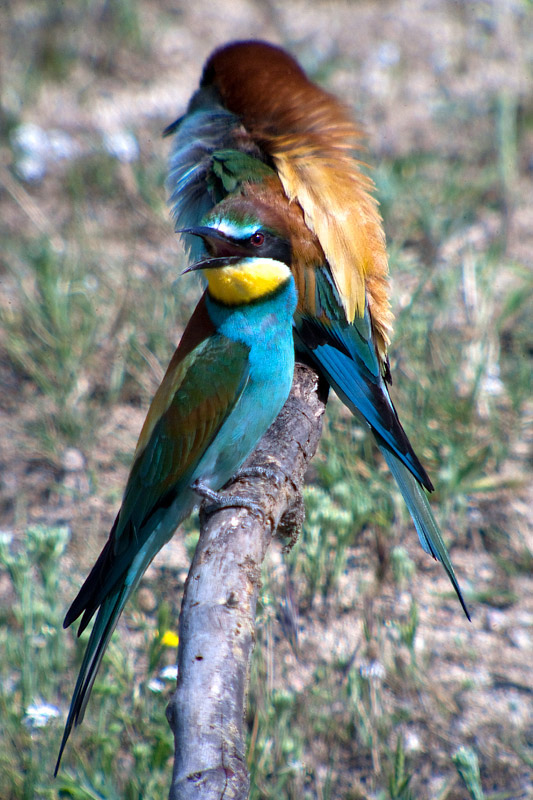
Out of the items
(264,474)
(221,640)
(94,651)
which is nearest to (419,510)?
(264,474)

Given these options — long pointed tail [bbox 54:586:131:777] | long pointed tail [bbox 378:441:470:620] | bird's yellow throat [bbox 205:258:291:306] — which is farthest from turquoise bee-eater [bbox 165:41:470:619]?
long pointed tail [bbox 54:586:131:777]

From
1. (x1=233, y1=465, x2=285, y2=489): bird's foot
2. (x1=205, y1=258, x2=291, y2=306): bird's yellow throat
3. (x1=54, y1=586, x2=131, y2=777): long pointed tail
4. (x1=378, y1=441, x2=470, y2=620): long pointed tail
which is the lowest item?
(x1=54, y1=586, x2=131, y2=777): long pointed tail

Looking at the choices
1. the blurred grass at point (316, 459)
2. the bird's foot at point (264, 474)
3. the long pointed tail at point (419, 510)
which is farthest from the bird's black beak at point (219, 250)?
the blurred grass at point (316, 459)

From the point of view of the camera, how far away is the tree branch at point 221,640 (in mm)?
1013

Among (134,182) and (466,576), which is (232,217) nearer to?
(466,576)

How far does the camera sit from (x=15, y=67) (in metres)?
4.67

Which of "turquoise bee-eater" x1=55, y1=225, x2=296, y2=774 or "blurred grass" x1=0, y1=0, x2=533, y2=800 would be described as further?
"blurred grass" x1=0, y1=0, x2=533, y2=800

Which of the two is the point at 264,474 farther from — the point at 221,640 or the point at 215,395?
the point at 221,640

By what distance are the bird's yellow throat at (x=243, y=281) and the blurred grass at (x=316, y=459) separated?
2.35ft

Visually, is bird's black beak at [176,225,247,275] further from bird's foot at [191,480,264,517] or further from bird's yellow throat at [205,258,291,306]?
bird's foot at [191,480,264,517]

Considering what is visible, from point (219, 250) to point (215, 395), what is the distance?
310mm

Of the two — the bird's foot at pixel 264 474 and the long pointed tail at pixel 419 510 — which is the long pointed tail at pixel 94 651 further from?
the long pointed tail at pixel 419 510

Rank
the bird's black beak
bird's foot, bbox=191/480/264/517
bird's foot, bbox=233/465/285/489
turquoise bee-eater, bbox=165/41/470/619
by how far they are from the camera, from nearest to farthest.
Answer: bird's foot, bbox=191/480/264/517 → bird's foot, bbox=233/465/285/489 → the bird's black beak → turquoise bee-eater, bbox=165/41/470/619

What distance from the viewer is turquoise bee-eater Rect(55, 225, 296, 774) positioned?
6.11 ft
